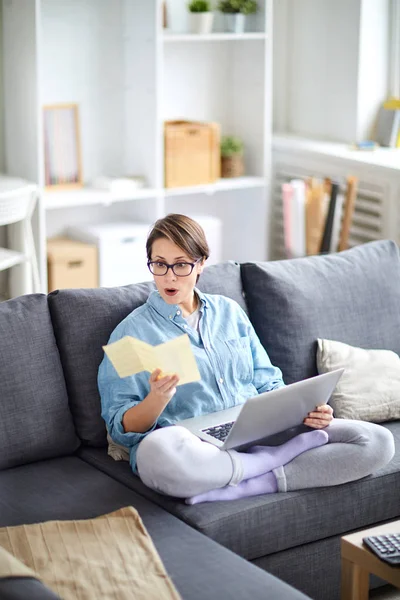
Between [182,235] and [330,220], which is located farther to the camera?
[330,220]

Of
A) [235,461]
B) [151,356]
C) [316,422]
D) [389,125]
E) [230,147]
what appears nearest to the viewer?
[151,356]

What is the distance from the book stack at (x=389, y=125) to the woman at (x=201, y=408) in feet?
7.67

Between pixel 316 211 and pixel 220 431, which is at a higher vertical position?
pixel 316 211

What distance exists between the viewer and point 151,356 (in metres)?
2.23

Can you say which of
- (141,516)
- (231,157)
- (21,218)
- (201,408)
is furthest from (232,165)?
(141,516)

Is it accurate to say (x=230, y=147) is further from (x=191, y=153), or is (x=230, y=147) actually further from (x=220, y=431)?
(x=220, y=431)

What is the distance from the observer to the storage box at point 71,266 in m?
4.45

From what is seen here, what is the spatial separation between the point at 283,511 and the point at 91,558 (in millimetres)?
513

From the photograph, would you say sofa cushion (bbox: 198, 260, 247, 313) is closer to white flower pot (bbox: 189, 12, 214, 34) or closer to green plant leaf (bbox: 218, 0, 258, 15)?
white flower pot (bbox: 189, 12, 214, 34)

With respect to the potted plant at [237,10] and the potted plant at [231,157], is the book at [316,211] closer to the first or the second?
the potted plant at [231,157]

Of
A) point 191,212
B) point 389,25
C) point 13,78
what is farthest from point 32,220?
point 389,25

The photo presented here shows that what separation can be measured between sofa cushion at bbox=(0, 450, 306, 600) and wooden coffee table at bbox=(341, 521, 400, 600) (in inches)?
7.8

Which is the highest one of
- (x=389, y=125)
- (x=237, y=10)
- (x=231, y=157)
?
(x=237, y=10)

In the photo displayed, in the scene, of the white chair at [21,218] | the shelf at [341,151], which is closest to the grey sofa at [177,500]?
the white chair at [21,218]
